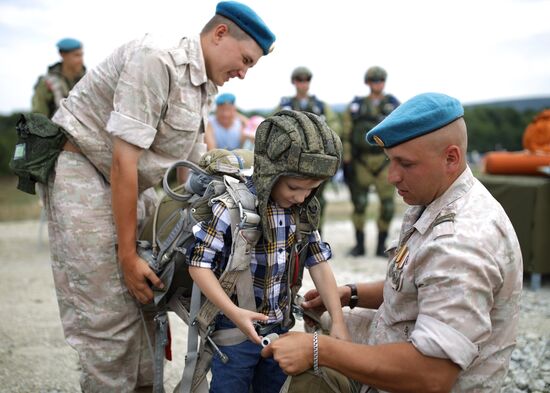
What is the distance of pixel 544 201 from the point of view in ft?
21.3

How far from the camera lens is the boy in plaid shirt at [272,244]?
7.88ft

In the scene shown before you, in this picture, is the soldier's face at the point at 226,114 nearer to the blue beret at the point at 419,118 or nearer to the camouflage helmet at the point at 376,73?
the camouflage helmet at the point at 376,73

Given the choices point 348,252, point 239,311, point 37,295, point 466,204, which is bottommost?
point 348,252

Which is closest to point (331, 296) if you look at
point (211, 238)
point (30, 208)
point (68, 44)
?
point (211, 238)

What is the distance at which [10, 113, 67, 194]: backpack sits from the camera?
309 cm

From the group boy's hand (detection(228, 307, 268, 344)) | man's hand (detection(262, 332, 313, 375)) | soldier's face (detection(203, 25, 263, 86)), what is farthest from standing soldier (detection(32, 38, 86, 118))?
man's hand (detection(262, 332, 313, 375))

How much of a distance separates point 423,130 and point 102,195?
5.68 feet

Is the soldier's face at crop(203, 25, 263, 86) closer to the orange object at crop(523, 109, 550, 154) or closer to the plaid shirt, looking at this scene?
the plaid shirt

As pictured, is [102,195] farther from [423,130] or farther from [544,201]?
[544,201]

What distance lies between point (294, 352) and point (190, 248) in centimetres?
64

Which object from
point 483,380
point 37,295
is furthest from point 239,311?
point 37,295

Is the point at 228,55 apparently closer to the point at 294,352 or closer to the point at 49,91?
the point at 294,352

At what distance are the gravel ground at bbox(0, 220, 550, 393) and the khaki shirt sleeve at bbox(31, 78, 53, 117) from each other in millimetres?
2031

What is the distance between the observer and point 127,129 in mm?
2820
